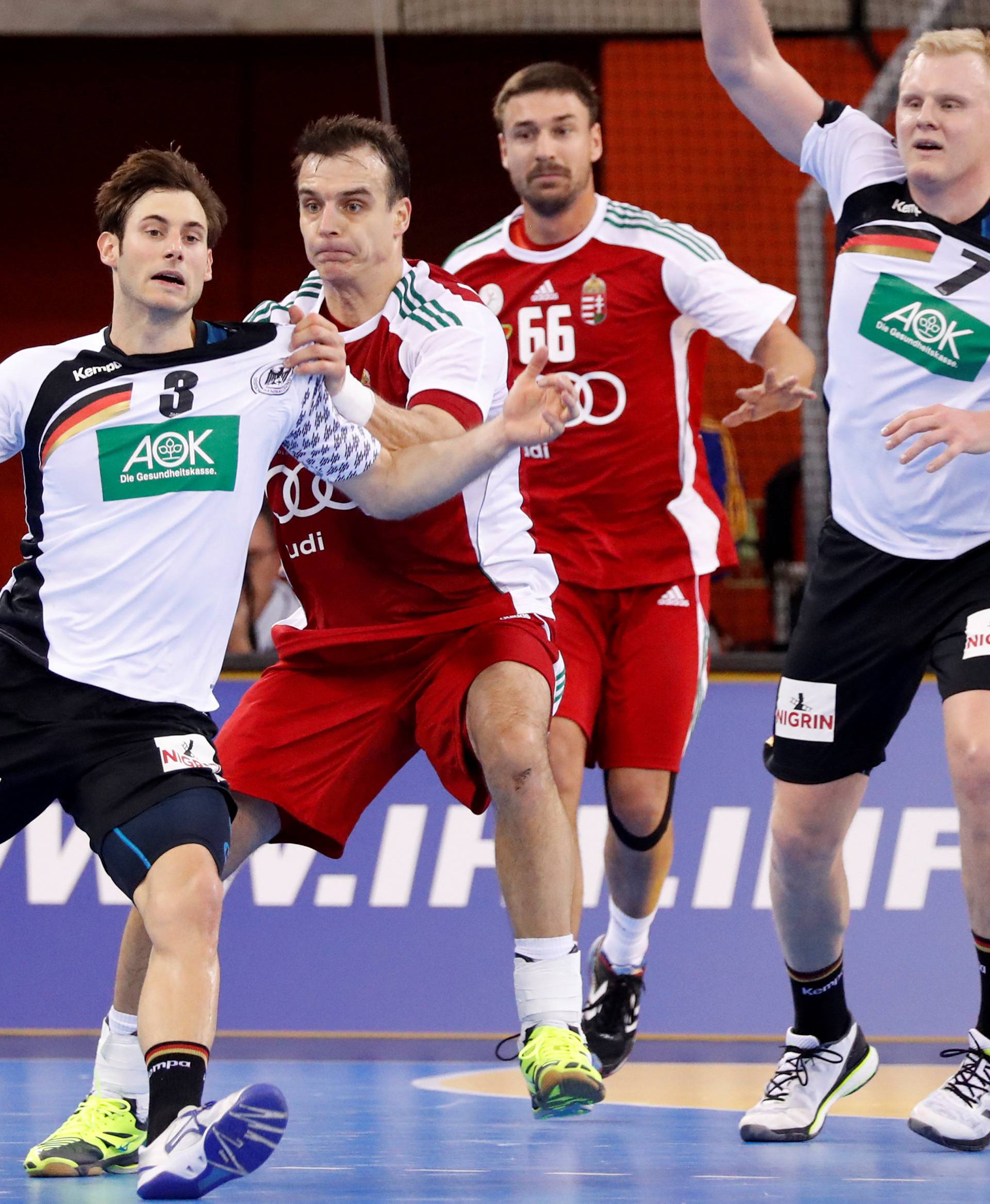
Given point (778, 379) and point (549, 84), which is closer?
point (778, 379)

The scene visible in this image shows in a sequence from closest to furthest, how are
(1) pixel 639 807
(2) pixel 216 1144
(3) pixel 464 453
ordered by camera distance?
1. (2) pixel 216 1144
2. (3) pixel 464 453
3. (1) pixel 639 807

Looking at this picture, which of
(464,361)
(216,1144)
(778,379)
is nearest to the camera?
(216,1144)

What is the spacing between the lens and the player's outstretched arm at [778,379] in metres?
4.70

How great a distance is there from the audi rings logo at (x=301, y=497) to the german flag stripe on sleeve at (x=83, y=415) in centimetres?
70

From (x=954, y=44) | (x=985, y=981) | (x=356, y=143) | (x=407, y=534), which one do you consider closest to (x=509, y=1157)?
(x=985, y=981)

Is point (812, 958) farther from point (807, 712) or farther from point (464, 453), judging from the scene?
point (464, 453)

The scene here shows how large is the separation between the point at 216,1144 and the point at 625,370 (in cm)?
289

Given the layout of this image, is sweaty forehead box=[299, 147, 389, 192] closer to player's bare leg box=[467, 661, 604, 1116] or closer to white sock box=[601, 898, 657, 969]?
player's bare leg box=[467, 661, 604, 1116]

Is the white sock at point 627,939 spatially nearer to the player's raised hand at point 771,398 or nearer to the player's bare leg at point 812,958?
the player's bare leg at point 812,958

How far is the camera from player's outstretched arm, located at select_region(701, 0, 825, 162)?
4.54m

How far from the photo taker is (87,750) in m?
3.76

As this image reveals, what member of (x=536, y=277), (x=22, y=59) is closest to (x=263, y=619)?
(x=536, y=277)

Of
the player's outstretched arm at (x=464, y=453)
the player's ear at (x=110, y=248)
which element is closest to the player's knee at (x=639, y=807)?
the player's outstretched arm at (x=464, y=453)

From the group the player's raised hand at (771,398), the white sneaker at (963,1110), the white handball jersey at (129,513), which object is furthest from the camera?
the player's raised hand at (771,398)
